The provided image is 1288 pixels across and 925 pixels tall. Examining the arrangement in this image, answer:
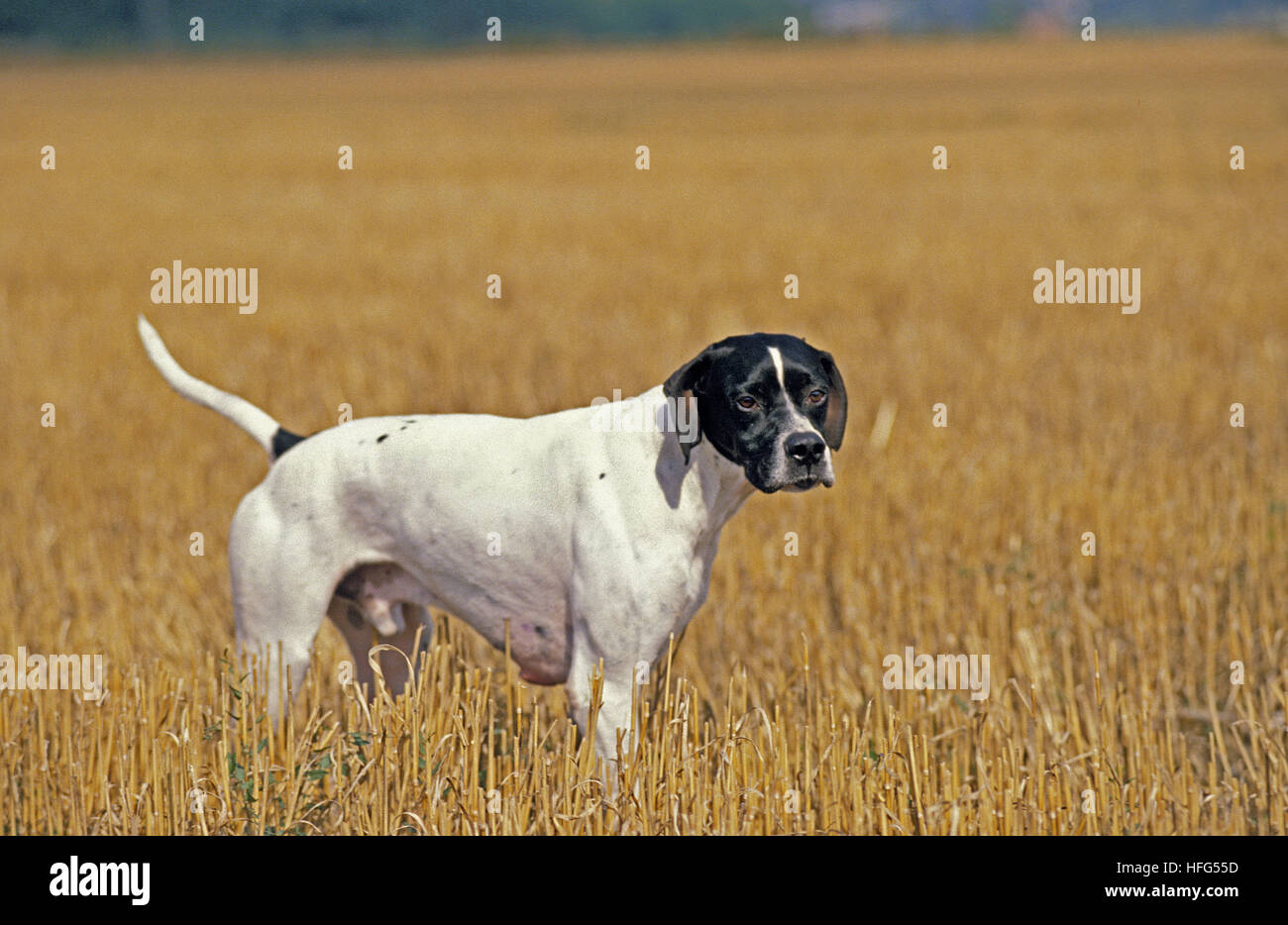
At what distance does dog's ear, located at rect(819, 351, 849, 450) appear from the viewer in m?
4.15

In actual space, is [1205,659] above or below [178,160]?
below

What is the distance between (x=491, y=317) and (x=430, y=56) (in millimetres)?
86014

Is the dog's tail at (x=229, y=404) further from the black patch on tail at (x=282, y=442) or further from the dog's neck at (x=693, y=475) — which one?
the dog's neck at (x=693, y=475)

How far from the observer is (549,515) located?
178 inches

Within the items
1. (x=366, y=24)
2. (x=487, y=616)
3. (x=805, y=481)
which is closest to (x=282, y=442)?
(x=487, y=616)

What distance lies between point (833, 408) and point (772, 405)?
250 mm

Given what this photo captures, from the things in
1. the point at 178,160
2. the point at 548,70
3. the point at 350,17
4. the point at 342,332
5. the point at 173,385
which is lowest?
the point at 173,385

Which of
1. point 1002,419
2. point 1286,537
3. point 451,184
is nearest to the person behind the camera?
point 1286,537

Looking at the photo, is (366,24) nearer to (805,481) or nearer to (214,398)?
(214,398)

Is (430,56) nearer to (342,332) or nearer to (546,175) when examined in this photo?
(546,175)

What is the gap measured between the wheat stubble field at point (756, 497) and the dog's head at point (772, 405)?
35.5 inches

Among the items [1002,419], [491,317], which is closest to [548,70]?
[491,317]

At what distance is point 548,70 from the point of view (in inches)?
2908

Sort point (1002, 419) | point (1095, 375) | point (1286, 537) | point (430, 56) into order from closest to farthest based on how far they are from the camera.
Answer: point (1286, 537), point (1002, 419), point (1095, 375), point (430, 56)
